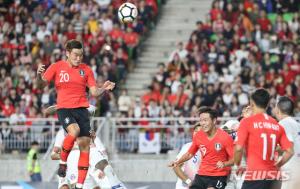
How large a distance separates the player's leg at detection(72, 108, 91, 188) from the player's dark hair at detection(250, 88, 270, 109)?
13.1 feet

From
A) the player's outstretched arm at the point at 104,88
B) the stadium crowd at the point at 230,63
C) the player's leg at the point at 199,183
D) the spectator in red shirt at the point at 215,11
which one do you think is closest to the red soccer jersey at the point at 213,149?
the player's leg at the point at 199,183

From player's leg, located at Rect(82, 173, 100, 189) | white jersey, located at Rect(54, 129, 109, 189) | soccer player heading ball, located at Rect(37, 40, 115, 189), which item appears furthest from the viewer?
player's leg, located at Rect(82, 173, 100, 189)

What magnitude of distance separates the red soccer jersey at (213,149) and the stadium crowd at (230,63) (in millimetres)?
10931

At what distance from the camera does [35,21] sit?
116 ft

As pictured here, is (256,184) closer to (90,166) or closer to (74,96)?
(74,96)

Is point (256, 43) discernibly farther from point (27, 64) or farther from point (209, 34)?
point (27, 64)

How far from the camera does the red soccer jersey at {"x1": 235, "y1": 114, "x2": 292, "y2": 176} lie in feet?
49.5

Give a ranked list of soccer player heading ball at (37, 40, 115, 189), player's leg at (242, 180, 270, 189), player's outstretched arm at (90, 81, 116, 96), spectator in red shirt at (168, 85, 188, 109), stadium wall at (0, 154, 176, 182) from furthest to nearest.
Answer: spectator in red shirt at (168, 85, 188, 109) → stadium wall at (0, 154, 176, 182) → soccer player heading ball at (37, 40, 115, 189) → player's outstretched arm at (90, 81, 116, 96) → player's leg at (242, 180, 270, 189)

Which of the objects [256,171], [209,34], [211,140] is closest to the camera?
[256,171]

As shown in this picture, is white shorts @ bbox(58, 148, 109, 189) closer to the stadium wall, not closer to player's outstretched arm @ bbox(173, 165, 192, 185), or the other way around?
player's outstretched arm @ bbox(173, 165, 192, 185)

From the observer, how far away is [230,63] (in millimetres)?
31562

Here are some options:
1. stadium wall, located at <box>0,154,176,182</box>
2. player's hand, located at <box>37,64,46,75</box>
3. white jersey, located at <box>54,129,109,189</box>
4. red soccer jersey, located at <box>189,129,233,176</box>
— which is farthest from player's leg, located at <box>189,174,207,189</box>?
stadium wall, located at <box>0,154,176,182</box>

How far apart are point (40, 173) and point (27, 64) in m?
6.47

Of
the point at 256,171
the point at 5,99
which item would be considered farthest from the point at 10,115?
the point at 256,171
